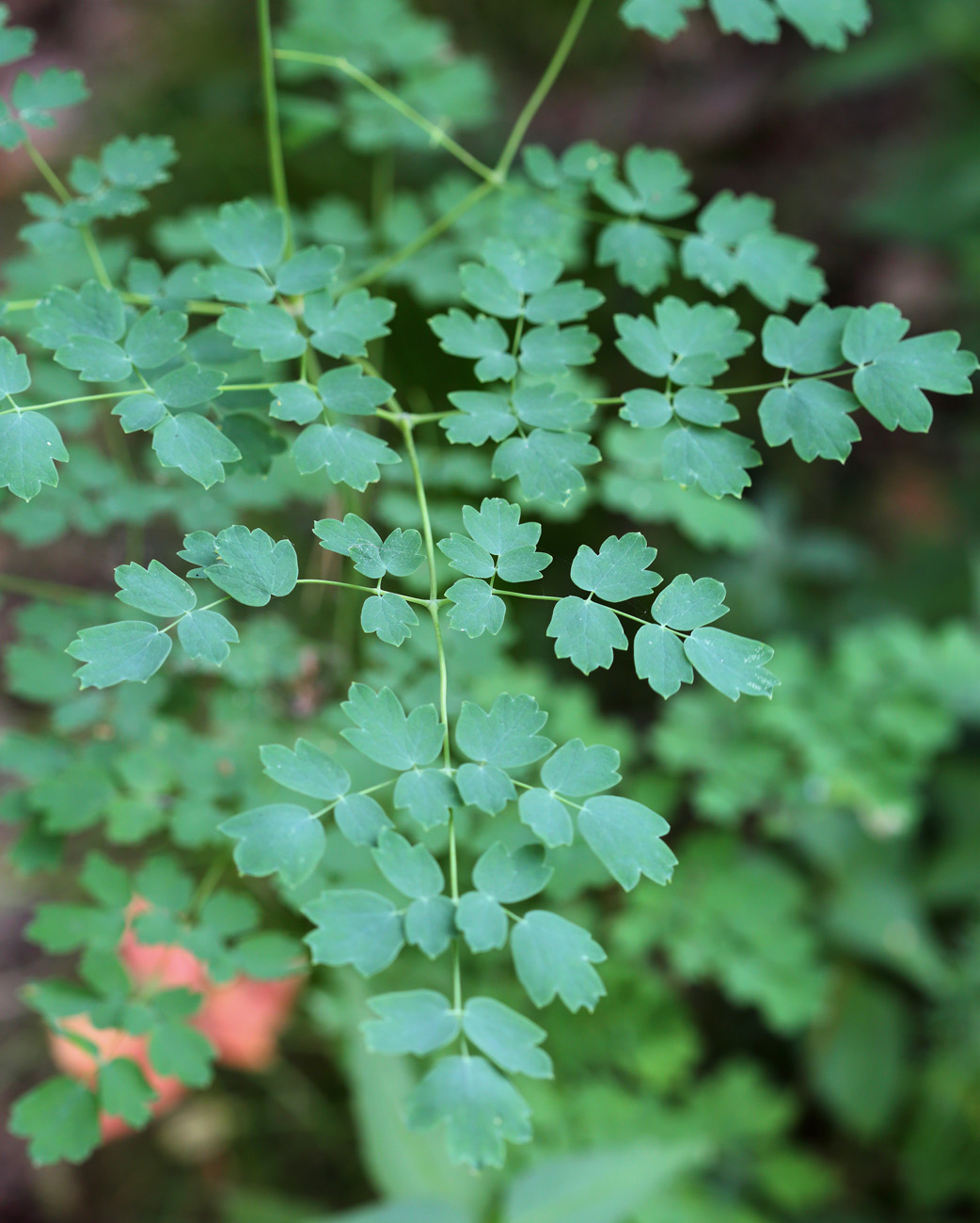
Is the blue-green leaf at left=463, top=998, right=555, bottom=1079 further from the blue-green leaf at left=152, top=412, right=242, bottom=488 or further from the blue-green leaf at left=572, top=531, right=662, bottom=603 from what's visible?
the blue-green leaf at left=152, top=412, right=242, bottom=488

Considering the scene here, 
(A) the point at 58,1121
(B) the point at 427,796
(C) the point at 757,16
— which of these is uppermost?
(C) the point at 757,16

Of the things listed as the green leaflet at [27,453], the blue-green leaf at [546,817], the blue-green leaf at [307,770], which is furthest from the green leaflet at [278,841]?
the green leaflet at [27,453]

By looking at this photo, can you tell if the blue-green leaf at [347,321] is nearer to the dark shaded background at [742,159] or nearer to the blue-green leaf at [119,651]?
the blue-green leaf at [119,651]

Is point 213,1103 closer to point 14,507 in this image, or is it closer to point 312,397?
point 14,507

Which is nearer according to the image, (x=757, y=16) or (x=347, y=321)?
(x=347, y=321)

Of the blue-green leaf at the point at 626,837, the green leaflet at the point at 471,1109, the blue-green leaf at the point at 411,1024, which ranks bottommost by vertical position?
the green leaflet at the point at 471,1109

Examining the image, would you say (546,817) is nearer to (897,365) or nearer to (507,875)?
(507,875)

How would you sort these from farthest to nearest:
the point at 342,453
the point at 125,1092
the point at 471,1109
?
1. the point at 125,1092
2. the point at 342,453
3. the point at 471,1109

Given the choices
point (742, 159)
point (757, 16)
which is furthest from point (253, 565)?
point (742, 159)

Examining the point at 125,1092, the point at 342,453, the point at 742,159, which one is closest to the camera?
the point at 342,453
